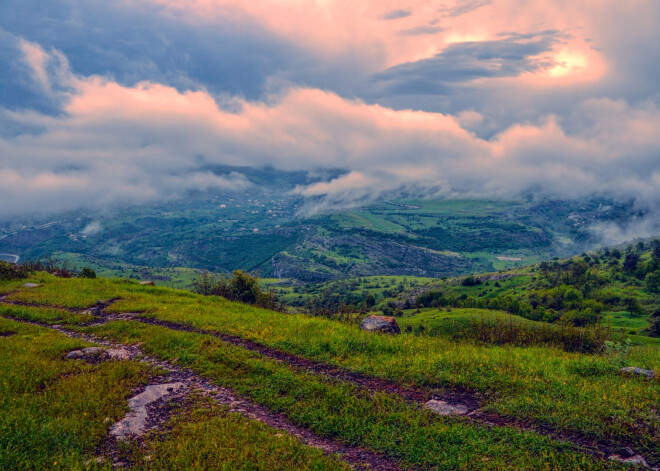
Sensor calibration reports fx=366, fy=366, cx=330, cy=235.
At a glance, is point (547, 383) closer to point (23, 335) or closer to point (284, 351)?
point (284, 351)

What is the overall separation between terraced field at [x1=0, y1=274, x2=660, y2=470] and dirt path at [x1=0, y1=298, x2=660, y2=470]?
0.17ft

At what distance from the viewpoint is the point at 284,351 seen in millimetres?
16219

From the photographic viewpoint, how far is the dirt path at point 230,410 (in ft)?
29.0

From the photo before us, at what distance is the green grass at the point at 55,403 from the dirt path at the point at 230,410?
1.81 ft

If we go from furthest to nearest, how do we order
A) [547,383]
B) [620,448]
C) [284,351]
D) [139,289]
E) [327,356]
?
[139,289]
[284,351]
[327,356]
[547,383]
[620,448]

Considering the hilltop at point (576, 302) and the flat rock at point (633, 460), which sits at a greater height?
the flat rock at point (633, 460)

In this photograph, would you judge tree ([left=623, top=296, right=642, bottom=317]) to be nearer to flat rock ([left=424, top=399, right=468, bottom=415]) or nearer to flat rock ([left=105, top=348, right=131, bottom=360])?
flat rock ([left=424, top=399, right=468, bottom=415])

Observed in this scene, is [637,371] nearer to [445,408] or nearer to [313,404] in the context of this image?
[445,408]

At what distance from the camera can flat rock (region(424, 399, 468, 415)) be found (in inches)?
425

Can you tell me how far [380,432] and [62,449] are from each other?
26.2ft

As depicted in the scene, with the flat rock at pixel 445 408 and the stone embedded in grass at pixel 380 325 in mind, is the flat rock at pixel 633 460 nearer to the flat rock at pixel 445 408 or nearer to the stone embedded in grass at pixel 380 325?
the flat rock at pixel 445 408

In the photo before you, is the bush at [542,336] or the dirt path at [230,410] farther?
the bush at [542,336]

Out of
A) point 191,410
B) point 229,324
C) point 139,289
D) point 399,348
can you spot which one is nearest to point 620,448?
point 399,348

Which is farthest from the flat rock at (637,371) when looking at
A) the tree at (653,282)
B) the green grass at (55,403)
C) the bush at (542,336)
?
the tree at (653,282)
